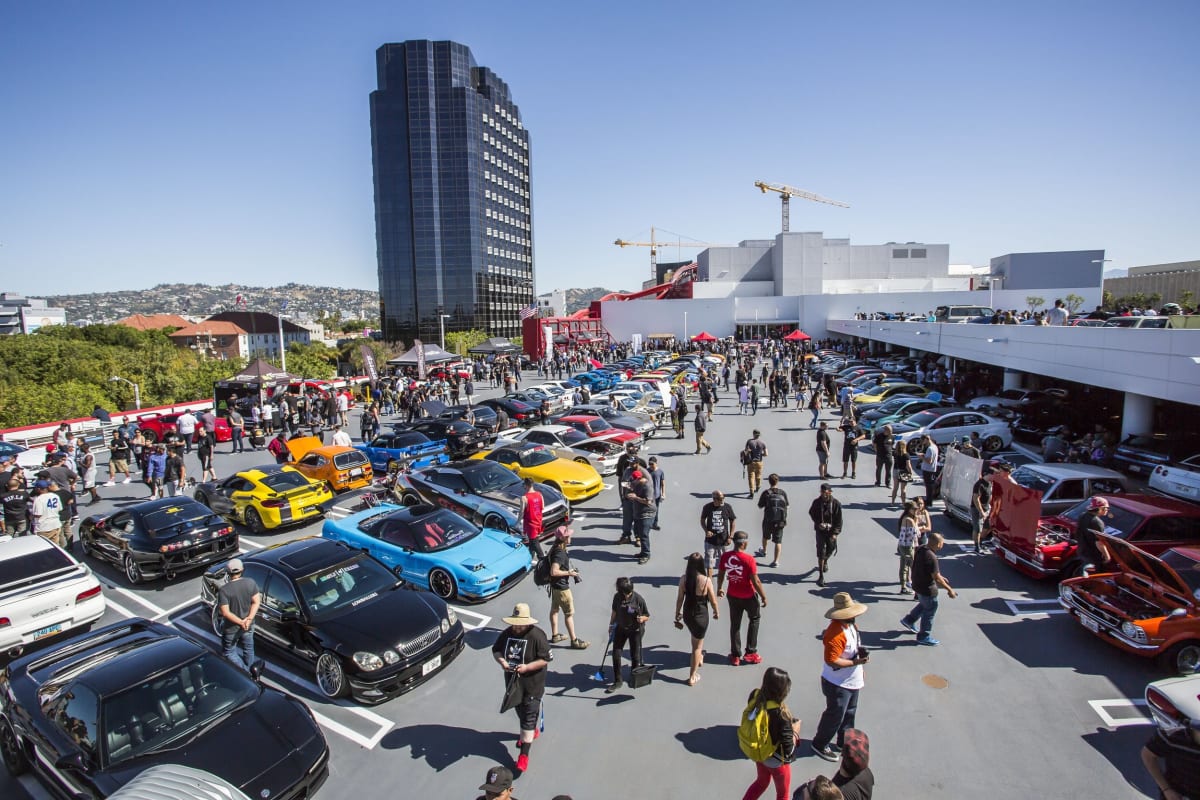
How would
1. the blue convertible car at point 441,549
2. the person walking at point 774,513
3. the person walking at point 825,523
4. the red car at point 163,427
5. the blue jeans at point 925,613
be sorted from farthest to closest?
the red car at point 163,427, the person walking at point 774,513, the person walking at point 825,523, the blue convertible car at point 441,549, the blue jeans at point 925,613

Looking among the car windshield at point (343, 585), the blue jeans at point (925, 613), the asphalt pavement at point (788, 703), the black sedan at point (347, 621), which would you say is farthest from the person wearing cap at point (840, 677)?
the car windshield at point (343, 585)

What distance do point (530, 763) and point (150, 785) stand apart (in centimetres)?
307

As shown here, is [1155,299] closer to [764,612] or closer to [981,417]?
[981,417]

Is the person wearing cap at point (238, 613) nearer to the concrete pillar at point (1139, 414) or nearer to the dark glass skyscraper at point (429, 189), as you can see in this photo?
the concrete pillar at point (1139, 414)

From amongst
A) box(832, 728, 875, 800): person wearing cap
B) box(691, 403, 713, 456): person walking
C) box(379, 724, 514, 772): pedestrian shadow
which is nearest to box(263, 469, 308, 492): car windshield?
box(379, 724, 514, 772): pedestrian shadow

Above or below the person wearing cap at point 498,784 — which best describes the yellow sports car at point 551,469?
below

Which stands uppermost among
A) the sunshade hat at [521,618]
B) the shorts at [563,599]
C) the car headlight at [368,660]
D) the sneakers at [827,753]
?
the sunshade hat at [521,618]

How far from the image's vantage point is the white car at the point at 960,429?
18359 mm

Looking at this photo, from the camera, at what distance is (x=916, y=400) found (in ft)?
71.3

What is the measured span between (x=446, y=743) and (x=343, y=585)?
248 cm

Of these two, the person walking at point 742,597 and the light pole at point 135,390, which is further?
the light pole at point 135,390

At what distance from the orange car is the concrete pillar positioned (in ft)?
62.3

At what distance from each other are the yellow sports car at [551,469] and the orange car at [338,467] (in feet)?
10.6

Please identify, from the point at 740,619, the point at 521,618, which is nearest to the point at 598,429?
the point at 740,619
